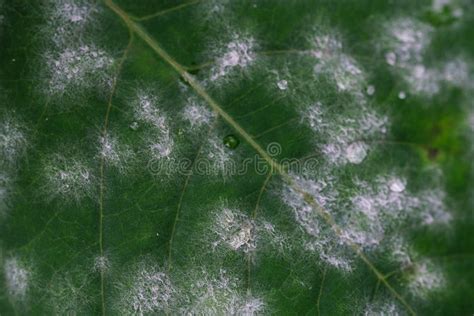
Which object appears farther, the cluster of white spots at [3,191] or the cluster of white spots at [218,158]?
the cluster of white spots at [3,191]

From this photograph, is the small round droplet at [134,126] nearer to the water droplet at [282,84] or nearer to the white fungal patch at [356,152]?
the water droplet at [282,84]

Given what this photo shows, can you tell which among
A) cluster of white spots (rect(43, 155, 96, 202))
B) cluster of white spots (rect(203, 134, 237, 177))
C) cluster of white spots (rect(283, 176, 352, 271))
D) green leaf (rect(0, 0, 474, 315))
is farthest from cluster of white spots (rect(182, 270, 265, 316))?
cluster of white spots (rect(43, 155, 96, 202))

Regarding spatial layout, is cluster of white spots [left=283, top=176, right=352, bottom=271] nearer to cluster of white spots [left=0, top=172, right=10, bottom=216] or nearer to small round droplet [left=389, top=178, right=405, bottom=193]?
small round droplet [left=389, top=178, right=405, bottom=193]

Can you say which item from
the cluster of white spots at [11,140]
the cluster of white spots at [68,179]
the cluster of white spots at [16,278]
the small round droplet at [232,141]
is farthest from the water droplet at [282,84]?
the cluster of white spots at [16,278]

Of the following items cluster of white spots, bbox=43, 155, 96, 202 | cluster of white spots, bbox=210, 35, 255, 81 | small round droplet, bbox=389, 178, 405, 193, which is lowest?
cluster of white spots, bbox=43, 155, 96, 202

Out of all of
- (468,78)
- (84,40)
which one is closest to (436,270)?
(468,78)

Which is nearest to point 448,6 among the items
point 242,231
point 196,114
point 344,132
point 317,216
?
point 344,132

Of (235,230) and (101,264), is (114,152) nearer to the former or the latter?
(101,264)

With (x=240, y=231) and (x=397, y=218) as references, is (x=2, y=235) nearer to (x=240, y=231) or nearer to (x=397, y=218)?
(x=240, y=231)
